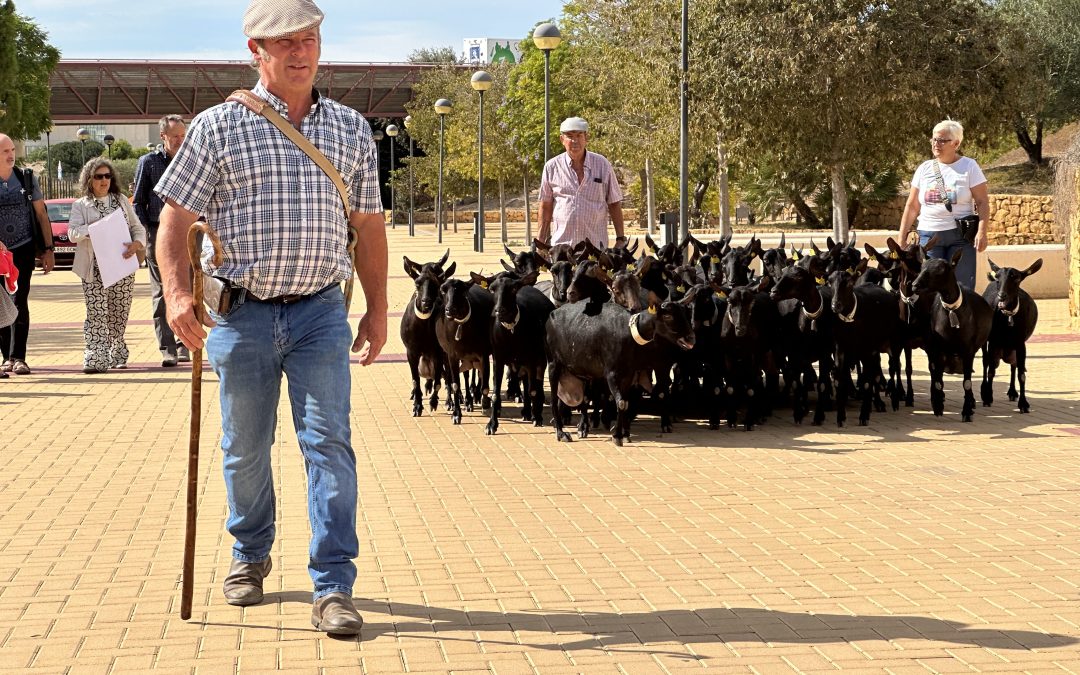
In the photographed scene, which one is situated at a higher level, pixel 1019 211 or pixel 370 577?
pixel 1019 211

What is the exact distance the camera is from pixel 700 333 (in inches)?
448

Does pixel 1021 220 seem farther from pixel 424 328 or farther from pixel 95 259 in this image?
pixel 424 328

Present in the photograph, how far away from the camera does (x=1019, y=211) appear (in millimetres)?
38688

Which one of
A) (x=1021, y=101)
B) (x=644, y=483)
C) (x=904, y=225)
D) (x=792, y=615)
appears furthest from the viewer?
(x=1021, y=101)

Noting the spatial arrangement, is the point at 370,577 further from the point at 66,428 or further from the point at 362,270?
the point at 66,428

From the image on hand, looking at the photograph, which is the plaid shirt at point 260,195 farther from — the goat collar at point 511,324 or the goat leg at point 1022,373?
the goat leg at point 1022,373

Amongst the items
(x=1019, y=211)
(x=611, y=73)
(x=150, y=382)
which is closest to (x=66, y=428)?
(x=150, y=382)

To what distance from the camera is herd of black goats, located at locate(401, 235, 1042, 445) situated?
10.8 meters

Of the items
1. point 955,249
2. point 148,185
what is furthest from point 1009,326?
point 148,185

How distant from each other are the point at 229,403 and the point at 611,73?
134ft

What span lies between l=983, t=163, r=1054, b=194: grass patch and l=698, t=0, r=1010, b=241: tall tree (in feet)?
53.8

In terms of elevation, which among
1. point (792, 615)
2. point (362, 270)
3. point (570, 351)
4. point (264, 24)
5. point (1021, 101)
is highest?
point (1021, 101)

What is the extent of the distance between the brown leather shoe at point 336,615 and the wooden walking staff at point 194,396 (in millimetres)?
572

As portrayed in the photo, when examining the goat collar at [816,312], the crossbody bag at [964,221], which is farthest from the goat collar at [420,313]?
the crossbody bag at [964,221]
